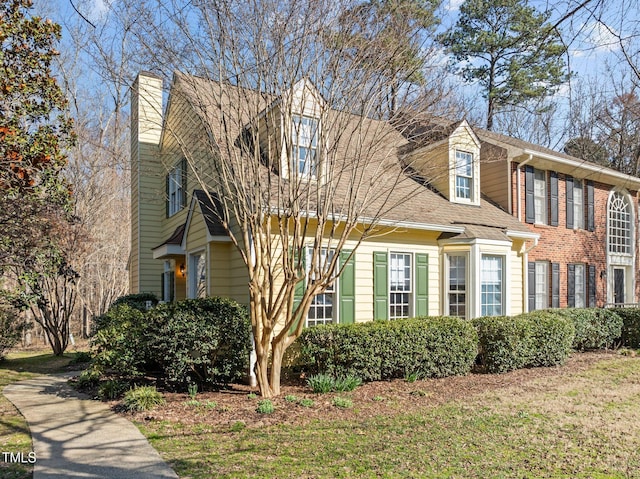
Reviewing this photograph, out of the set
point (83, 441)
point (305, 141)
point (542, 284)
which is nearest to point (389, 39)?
point (305, 141)

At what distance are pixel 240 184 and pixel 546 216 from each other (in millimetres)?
10733

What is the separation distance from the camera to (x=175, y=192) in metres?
13.4

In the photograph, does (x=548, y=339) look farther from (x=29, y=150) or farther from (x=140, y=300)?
(x=29, y=150)

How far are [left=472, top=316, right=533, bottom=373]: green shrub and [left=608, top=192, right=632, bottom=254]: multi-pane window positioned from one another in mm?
8981

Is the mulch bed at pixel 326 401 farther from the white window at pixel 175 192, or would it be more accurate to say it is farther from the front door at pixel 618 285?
the front door at pixel 618 285

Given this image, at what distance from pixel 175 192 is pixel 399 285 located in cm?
690

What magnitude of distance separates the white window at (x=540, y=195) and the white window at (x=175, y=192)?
10.3 metres

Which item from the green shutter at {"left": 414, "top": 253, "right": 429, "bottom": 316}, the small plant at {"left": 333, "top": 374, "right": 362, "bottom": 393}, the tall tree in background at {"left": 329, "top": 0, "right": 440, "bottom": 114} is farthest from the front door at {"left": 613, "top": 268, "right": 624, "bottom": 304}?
the small plant at {"left": 333, "top": 374, "right": 362, "bottom": 393}

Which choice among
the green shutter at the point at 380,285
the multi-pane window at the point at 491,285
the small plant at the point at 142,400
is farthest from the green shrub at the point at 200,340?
the multi-pane window at the point at 491,285

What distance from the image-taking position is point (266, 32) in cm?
703

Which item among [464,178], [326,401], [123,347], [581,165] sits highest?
[581,165]

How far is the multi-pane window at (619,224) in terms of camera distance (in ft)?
54.3

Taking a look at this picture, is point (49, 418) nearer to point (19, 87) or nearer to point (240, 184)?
point (240, 184)

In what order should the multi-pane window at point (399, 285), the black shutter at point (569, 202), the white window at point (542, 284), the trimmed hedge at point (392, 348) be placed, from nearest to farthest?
the trimmed hedge at point (392, 348), the multi-pane window at point (399, 285), the white window at point (542, 284), the black shutter at point (569, 202)
